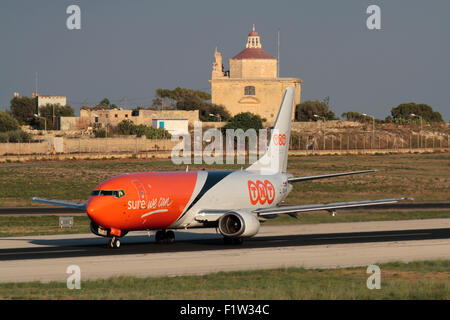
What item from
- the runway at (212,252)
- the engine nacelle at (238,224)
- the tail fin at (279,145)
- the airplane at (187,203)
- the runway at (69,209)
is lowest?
the runway at (69,209)

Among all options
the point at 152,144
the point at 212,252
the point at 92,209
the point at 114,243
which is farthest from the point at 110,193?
the point at 152,144

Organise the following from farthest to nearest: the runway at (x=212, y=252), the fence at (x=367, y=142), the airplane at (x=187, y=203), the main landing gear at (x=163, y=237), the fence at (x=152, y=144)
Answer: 1. the fence at (x=367, y=142)
2. the fence at (x=152, y=144)
3. the main landing gear at (x=163, y=237)
4. the airplane at (x=187, y=203)
5. the runway at (x=212, y=252)

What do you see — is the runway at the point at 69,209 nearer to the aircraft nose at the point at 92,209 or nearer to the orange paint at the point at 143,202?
the orange paint at the point at 143,202

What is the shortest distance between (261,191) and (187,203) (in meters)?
6.52

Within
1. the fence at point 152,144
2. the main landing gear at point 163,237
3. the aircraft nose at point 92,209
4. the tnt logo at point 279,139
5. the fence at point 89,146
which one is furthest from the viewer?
the fence at point 152,144

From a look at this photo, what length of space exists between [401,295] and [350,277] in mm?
4835

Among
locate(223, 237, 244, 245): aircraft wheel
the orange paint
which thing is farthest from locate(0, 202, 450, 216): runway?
locate(223, 237, 244, 245): aircraft wheel

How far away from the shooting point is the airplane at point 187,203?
39.7 m

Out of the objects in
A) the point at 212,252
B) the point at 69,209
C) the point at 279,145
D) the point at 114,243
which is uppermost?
the point at 279,145

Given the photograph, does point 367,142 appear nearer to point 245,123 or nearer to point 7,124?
point 245,123

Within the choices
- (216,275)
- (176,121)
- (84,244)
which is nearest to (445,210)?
(84,244)

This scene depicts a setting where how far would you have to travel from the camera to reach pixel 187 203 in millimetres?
42969

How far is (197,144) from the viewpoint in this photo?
507 ft

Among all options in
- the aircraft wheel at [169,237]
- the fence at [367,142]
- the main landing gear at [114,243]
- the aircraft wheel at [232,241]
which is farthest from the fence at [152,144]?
the main landing gear at [114,243]
